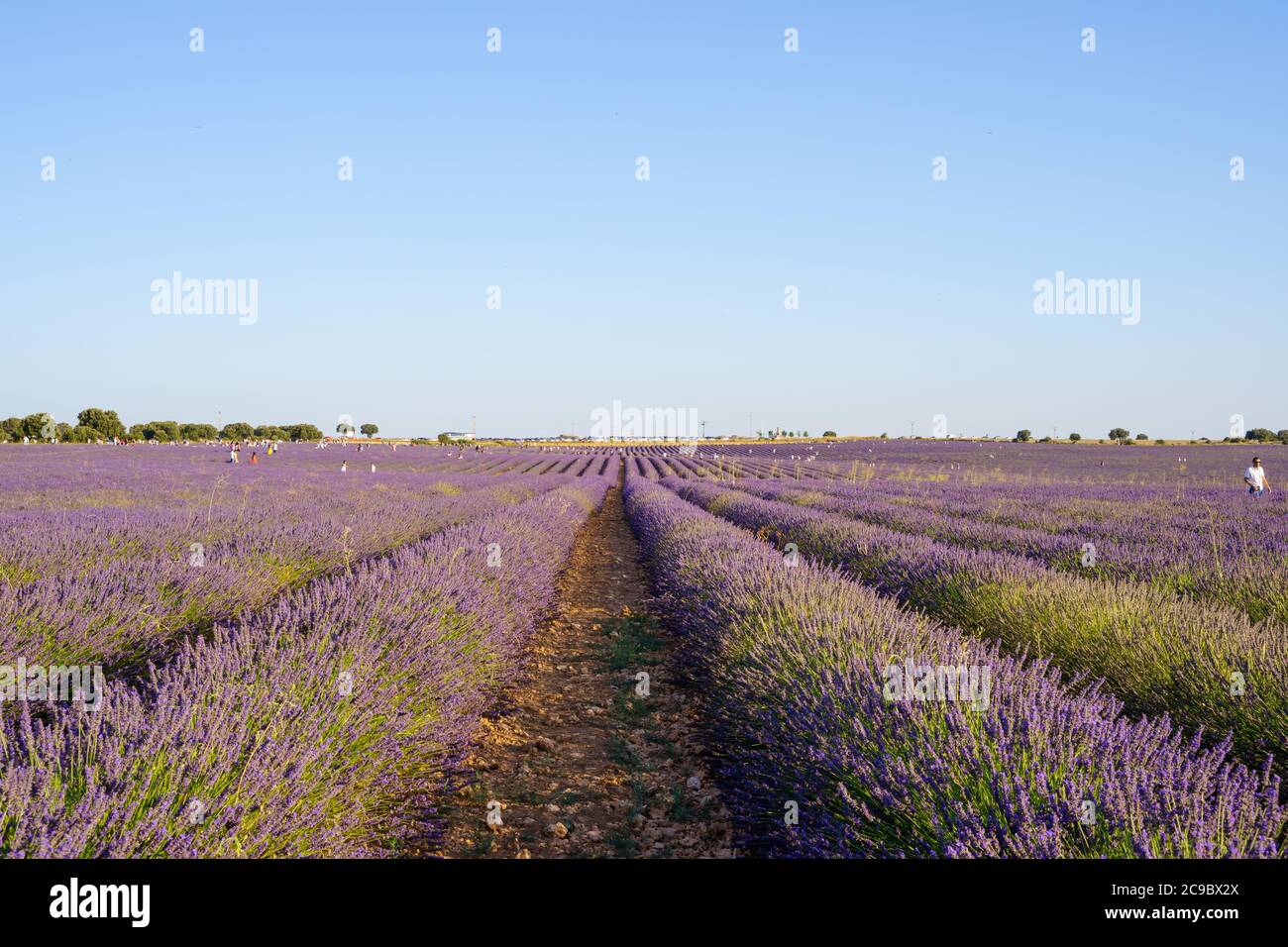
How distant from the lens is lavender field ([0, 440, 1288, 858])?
1.66m

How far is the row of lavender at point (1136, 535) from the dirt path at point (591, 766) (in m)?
3.67

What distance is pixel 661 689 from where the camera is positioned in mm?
4676

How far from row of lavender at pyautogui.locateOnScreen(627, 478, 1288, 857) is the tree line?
81354 mm

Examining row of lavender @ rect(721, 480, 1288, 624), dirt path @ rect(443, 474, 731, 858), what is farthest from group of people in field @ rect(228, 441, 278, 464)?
dirt path @ rect(443, 474, 731, 858)

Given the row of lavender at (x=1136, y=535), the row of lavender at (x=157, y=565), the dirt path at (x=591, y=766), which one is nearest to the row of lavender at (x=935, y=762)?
the dirt path at (x=591, y=766)

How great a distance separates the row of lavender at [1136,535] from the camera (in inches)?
195

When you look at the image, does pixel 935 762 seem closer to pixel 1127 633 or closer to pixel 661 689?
pixel 1127 633

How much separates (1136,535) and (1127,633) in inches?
193

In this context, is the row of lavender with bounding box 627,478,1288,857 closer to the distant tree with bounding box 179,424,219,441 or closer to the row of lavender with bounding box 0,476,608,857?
the row of lavender with bounding box 0,476,608,857

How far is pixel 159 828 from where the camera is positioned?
1.52m

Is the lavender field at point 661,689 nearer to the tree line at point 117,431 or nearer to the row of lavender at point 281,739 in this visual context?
the row of lavender at point 281,739
